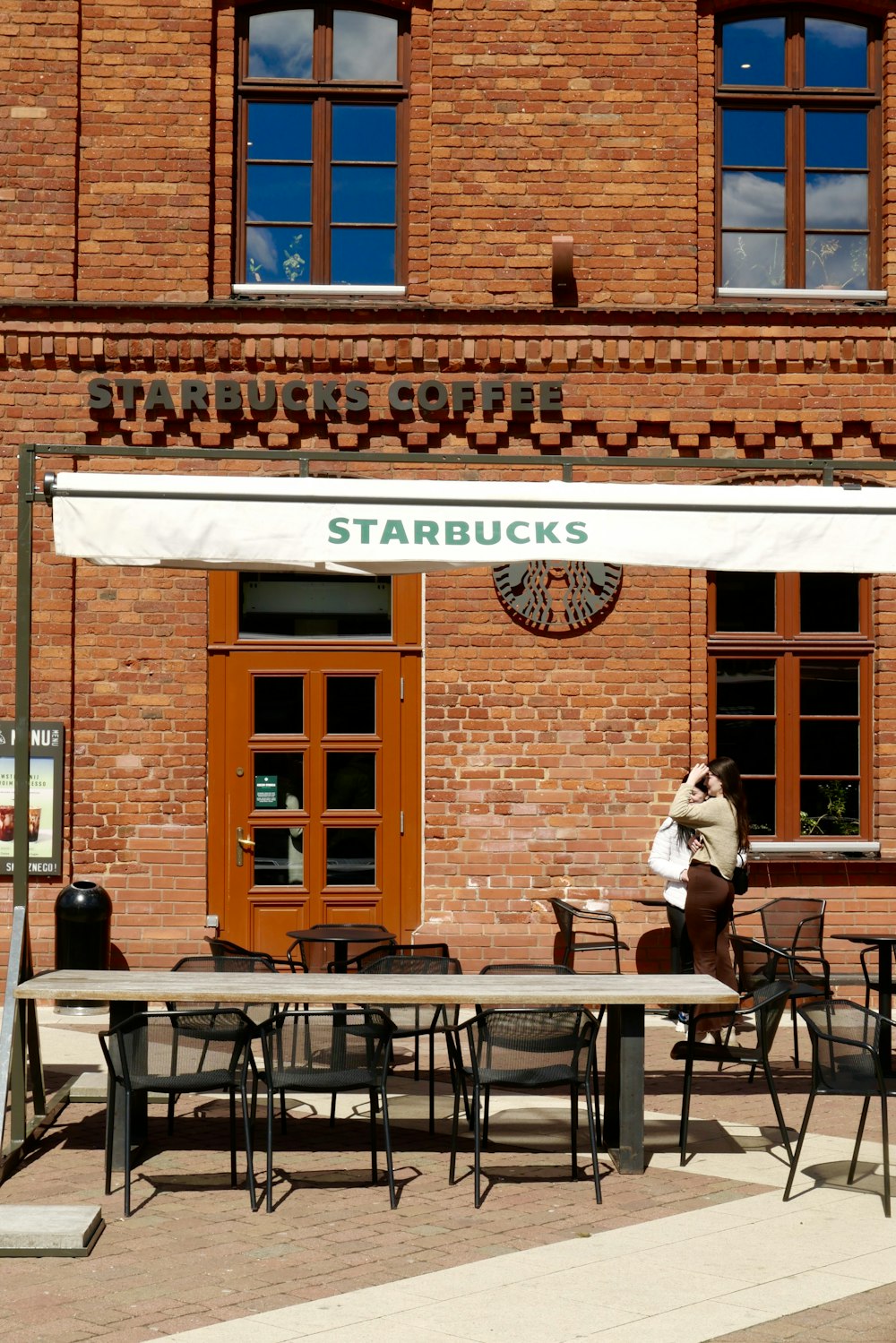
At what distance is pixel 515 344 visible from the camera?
1249 cm

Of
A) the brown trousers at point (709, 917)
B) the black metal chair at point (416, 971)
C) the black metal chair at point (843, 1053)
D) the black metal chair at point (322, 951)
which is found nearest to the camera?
the black metal chair at point (843, 1053)

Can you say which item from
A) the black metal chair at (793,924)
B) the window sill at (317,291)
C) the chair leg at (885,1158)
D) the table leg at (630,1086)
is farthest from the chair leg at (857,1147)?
the window sill at (317,291)

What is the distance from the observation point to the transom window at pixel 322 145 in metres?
12.8

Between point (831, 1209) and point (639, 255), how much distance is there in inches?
306

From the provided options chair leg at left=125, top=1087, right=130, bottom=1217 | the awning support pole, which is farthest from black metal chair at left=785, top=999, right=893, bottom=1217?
the awning support pole

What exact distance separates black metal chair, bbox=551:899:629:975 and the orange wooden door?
47.8 inches

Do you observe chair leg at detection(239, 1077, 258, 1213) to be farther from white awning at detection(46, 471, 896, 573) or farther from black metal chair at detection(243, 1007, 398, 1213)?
white awning at detection(46, 471, 896, 573)

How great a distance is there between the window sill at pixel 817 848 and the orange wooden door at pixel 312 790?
A: 2617 millimetres

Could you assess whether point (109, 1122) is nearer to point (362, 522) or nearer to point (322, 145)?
point (362, 522)

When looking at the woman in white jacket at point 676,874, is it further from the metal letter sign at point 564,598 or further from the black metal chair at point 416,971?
the black metal chair at point 416,971

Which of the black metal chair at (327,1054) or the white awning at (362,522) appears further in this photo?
the white awning at (362,522)

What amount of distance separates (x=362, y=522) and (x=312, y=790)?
4938 millimetres

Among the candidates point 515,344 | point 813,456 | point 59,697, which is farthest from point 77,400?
point 813,456

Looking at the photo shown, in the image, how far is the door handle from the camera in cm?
1251
